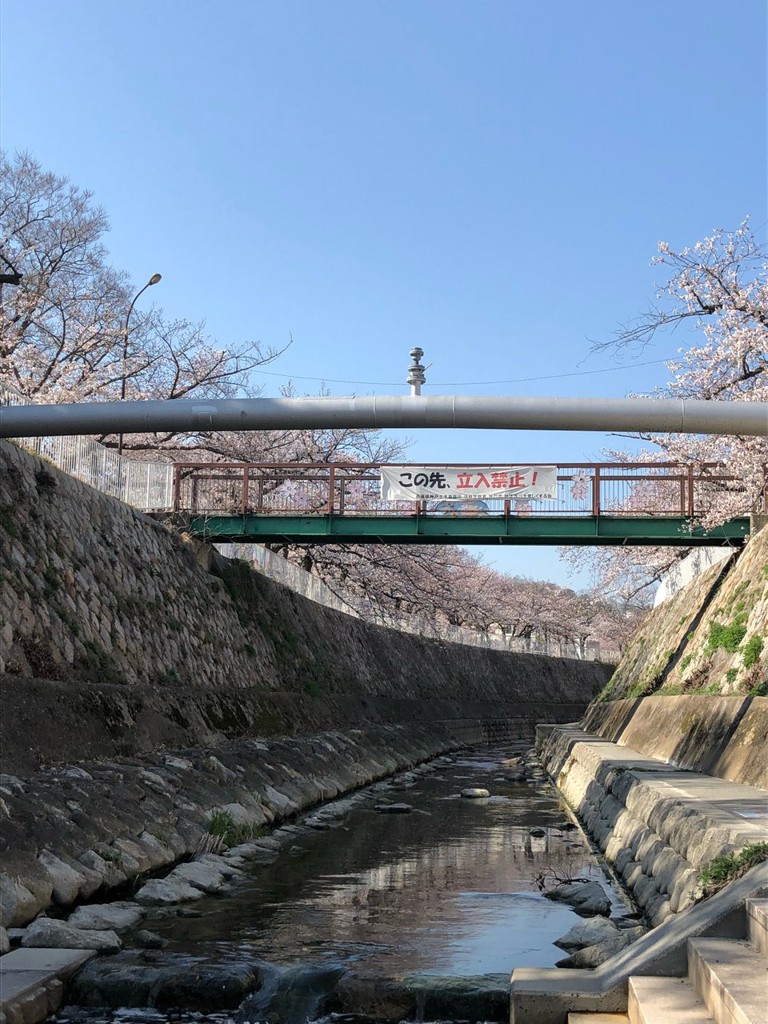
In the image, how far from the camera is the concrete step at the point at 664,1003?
5.97 metres

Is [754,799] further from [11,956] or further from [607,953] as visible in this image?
[11,956]

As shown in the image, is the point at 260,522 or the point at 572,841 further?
the point at 260,522

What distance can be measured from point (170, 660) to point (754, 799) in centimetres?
1310

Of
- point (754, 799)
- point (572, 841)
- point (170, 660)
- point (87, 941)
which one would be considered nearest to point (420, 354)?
point (754, 799)

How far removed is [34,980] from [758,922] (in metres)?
5.22

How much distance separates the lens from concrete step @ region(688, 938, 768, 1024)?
17.2ft

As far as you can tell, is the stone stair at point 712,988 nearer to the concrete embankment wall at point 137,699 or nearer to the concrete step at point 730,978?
the concrete step at point 730,978

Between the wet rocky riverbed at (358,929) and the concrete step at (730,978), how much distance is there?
6.03 ft

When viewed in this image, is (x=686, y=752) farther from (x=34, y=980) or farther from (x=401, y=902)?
(x=34, y=980)

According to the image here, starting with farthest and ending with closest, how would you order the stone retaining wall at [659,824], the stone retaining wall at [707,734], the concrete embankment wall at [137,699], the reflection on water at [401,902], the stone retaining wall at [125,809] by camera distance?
1. the stone retaining wall at [707,734]
2. the concrete embankment wall at [137,699]
3. the stone retaining wall at [125,809]
4. the reflection on water at [401,902]
5. the stone retaining wall at [659,824]

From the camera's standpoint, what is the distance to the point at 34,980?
7.54 m

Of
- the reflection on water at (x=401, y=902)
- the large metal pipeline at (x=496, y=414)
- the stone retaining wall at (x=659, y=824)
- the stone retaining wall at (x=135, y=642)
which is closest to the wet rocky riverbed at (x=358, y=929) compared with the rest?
the reflection on water at (x=401, y=902)

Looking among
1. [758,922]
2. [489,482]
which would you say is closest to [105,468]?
[489,482]

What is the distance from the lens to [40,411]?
40.5ft
